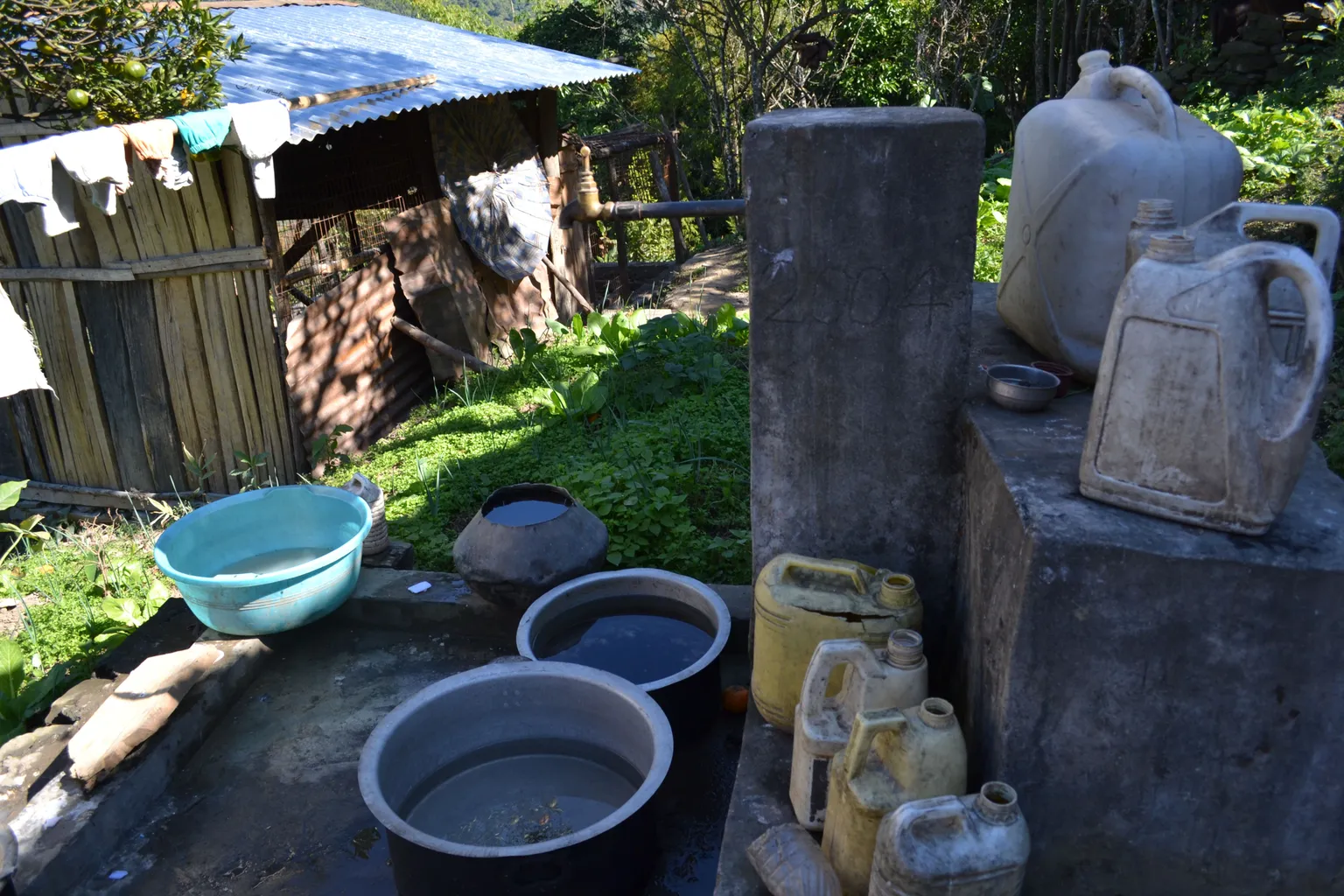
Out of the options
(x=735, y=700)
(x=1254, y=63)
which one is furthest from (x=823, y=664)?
(x=1254, y=63)

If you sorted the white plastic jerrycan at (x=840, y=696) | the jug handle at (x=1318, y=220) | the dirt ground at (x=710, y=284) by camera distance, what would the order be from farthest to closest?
1. the dirt ground at (x=710, y=284)
2. the white plastic jerrycan at (x=840, y=696)
3. the jug handle at (x=1318, y=220)

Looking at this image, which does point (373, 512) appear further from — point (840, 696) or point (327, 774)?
point (840, 696)

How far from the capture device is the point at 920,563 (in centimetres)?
306

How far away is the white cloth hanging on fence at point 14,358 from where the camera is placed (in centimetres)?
449

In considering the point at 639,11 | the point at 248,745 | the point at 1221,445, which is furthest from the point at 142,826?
the point at 639,11

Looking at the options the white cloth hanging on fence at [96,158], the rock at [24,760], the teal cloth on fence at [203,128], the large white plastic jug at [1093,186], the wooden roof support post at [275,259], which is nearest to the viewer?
the large white plastic jug at [1093,186]

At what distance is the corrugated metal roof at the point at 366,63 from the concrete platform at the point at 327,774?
10.1ft

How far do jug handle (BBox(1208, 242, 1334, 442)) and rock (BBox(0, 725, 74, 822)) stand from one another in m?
4.06

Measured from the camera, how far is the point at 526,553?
391cm

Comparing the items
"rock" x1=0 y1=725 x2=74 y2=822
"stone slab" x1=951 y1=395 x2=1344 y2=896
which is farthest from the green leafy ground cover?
"stone slab" x1=951 y1=395 x2=1344 y2=896

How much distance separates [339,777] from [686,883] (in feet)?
4.73

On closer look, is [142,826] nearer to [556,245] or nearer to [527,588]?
[527,588]

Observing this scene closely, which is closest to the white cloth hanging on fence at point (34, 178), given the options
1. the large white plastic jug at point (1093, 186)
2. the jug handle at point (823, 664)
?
the jug handle at point (823, 664)

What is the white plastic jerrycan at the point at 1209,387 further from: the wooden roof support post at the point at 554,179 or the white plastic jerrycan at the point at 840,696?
the wooden roof support post at the point at 554,179
